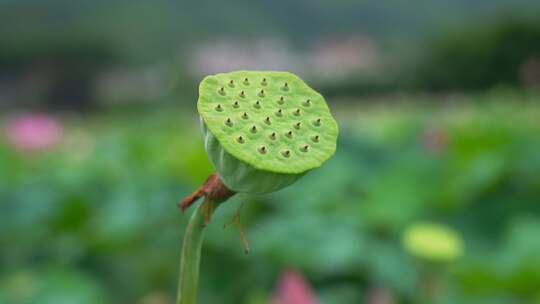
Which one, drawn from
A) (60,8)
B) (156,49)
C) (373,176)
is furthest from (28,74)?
(373,176)

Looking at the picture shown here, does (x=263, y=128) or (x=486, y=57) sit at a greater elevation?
(x=263, y=128)

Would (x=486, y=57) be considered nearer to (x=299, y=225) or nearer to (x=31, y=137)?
(x=31, y=137)

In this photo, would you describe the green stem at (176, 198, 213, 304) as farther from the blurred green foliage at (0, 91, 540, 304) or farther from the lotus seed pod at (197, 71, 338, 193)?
the blurred green foliage at (0, 91, 540, 304)

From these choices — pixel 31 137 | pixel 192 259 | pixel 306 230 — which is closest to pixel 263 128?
pixel 192 259

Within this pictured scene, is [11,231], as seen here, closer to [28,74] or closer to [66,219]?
[66,219]

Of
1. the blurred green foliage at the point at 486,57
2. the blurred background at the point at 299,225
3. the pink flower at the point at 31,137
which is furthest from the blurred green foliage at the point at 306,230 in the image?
the blurred green foliage at the point at 486,57
